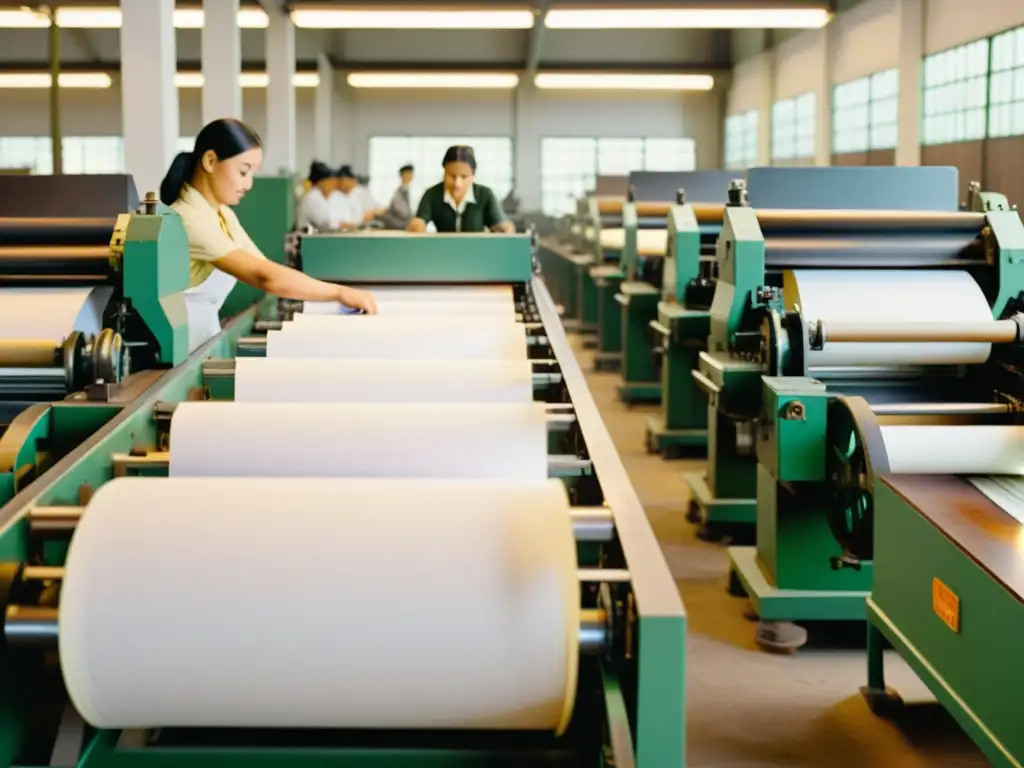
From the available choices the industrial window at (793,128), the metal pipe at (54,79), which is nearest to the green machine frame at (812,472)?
the metal pipe at (54,79)

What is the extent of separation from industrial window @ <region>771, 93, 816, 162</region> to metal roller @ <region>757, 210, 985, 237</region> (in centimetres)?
1054

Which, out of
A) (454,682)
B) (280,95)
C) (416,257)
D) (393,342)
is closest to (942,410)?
(393,342)

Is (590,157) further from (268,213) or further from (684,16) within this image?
(268,213)

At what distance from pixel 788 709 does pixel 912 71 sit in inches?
363

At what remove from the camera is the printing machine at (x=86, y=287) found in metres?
2.20

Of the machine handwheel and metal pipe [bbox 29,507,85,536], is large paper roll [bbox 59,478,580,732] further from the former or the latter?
the machine handwheel

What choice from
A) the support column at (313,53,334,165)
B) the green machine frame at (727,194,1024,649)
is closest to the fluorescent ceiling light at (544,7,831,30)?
the green machine frame at (727,194,1024,649)

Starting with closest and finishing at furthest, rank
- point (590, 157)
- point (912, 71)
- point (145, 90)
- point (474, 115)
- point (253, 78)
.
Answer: point (145, 90), point (912, 71), point (253, 78), point (474, 115), point (590, 157)

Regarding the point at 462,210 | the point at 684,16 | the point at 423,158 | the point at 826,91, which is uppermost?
the point at 826,91

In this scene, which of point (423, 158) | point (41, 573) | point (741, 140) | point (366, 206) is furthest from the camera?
point (423, 158)

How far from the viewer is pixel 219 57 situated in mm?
7828

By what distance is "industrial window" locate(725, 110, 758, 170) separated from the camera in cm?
1683

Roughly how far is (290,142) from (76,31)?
22.8 ft

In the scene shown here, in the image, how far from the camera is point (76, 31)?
15875 mm
